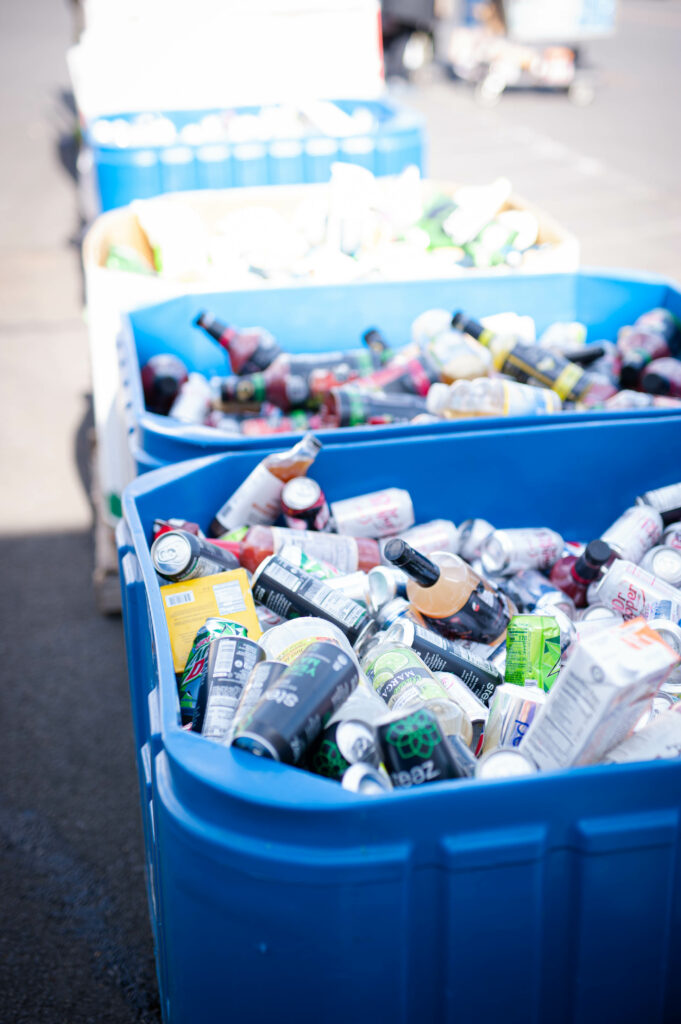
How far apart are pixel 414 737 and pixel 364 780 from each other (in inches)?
3.5

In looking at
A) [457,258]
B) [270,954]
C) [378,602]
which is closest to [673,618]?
[378,602]

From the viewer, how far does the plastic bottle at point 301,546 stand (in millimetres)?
1958

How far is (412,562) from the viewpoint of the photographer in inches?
67.2

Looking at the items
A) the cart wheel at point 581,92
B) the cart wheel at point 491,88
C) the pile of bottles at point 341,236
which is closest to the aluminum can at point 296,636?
the pile of bottles at point 341,236

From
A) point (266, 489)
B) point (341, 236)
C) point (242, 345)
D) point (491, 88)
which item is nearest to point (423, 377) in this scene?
point (242, 345)

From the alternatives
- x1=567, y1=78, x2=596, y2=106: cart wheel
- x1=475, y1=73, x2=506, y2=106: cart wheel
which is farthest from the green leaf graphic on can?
x1=475, y1=73, x2=506, y2=106: cart wheel

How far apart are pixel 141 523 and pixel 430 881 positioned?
106 cm

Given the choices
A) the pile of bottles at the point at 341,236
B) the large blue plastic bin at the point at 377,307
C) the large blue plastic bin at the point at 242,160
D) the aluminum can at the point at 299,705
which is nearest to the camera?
the aluminum can at the point at 299,705

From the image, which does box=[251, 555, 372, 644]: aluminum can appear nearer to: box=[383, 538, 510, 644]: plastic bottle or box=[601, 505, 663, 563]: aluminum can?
box=[383, 538, 510, 644]: plastic bottle

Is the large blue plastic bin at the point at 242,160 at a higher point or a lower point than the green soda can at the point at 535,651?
higher

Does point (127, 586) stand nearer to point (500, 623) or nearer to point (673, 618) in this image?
point (500, 623)

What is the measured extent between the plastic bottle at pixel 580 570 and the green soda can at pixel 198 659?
74 cm

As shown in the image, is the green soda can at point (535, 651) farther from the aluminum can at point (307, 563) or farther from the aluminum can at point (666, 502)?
the aluminum can at point (666, 502)

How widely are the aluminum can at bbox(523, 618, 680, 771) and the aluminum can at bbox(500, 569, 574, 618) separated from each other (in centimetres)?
61
